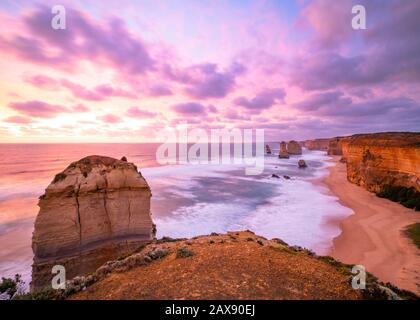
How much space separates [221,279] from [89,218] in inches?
373

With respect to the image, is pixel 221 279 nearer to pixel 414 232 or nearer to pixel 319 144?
pixel 414 232

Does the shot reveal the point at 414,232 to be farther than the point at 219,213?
No

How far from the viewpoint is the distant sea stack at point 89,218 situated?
12.4m

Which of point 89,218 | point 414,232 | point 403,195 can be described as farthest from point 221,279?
point 403,195

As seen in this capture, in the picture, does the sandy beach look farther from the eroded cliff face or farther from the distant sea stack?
the distant sea stack

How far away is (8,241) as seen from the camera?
2055cm

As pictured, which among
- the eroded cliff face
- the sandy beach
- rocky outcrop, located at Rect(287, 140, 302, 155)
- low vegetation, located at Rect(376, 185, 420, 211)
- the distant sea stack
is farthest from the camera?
rocky outcrop, located at Rect(287, 140, 302, 155)

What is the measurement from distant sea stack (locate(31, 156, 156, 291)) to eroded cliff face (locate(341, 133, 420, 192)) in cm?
3435

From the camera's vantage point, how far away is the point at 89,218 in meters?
13.5

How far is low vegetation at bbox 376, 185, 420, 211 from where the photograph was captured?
28.2 m

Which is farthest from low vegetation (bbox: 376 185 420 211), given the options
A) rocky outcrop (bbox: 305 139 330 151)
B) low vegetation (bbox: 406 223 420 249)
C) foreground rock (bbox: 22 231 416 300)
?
rocky outcrop (bbox: 305 139 330 151)

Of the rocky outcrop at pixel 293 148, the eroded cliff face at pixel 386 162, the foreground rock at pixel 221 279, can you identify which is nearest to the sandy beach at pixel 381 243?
the eroded cliff face at pixel 386 162

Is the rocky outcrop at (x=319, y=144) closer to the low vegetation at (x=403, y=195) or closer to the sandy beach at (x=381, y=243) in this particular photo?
the low vegetation at (x=403, y=195)
